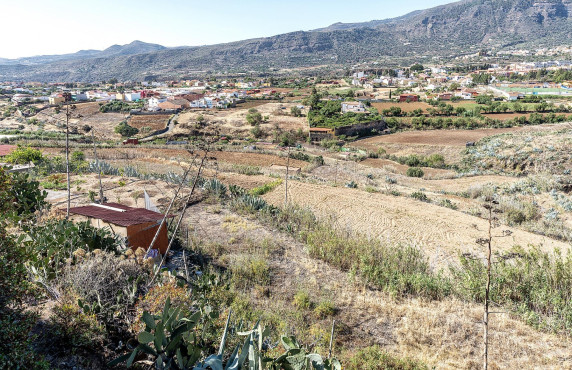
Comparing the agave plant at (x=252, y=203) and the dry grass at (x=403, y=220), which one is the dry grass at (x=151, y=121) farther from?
the agave plant at (x=252, y=203)

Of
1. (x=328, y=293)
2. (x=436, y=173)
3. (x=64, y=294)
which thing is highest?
(x=64, y=294)

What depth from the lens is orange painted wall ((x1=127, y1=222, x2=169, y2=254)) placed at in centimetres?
736

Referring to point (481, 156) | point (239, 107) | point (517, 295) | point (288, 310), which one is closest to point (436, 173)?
point (481, 156)

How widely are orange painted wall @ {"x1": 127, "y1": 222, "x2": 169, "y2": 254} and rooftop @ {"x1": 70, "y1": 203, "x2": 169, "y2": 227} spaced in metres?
0.12

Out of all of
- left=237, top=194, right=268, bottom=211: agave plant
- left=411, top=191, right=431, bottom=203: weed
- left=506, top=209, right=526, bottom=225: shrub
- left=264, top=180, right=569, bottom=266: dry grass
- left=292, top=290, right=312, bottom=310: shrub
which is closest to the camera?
left=292, top=290, right=312, bottom=310: shrub

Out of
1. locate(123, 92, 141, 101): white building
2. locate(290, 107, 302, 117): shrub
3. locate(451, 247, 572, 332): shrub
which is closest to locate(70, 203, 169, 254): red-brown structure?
locate(451, 247, 572, 332): shrub

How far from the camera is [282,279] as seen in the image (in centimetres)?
785

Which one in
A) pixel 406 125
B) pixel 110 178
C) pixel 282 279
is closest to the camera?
pixel 282 279

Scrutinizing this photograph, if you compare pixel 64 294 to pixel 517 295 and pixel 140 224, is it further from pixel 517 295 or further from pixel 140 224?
pixel 517 295

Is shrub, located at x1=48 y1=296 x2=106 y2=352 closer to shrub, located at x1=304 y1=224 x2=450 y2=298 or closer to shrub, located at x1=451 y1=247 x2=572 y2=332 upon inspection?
shrub, located at x1=304 y1=224 x2=450 y2=298

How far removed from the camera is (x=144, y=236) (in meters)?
7.70

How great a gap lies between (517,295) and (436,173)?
24.6 m

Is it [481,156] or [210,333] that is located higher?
[210,333]

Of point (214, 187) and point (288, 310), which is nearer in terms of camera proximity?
point (288, 310)
